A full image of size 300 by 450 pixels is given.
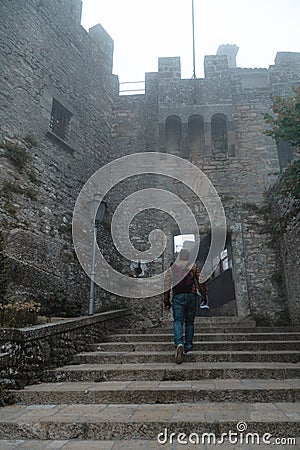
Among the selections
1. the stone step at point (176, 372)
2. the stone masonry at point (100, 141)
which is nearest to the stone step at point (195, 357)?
the stone step at point (176, 372)

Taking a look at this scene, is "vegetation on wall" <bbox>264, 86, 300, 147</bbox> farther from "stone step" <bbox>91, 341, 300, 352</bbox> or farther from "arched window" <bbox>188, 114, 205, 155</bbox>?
"arched window" <bbox>188, 114, 205, 155</bbox>

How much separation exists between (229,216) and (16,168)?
524 centimetres

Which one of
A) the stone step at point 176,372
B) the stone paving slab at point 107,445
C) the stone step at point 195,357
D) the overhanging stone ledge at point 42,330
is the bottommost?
the stone paving slab at point 107,445

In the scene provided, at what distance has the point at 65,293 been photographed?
251 inches

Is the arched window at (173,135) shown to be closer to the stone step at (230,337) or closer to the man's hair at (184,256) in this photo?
the man's hair at (184,256)

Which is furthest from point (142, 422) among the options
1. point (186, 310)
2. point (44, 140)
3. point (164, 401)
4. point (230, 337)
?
point (44, 140)

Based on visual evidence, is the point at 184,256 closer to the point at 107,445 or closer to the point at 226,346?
the point at 226,346

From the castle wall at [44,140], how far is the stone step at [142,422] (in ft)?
10.2

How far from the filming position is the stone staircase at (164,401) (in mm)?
2242

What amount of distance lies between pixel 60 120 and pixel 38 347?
5934 millimetres

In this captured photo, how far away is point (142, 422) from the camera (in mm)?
2330

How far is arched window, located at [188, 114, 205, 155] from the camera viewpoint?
30.7 ft

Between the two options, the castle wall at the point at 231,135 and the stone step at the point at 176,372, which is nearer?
the stone step at the point at 176,372

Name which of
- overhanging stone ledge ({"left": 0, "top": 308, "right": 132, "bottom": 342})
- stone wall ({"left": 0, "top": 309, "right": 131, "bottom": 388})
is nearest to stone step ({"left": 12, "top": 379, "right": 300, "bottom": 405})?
stone wall ({"left": 0, "top": 309, "right": 131, "bottom": 388})
